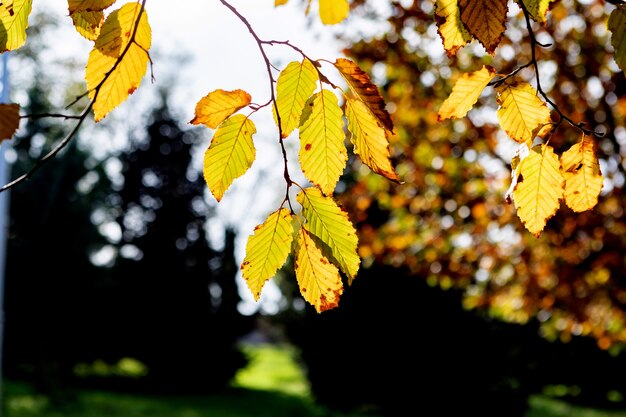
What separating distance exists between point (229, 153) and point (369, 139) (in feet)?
0.69

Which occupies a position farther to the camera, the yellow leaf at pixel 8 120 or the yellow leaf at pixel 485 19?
the yellow leaf at pixel 485 19

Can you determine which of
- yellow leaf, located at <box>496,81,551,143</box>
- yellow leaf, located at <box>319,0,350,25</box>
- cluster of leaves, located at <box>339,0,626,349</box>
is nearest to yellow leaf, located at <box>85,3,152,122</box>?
yellow leaf, located at <box>319,0,350,25</box>

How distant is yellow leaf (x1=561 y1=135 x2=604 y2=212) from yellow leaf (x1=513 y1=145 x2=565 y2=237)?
0.05 m

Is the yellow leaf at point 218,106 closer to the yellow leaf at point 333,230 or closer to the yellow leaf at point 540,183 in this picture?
the yellow leaf at point 333,230

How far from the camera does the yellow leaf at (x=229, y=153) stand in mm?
960

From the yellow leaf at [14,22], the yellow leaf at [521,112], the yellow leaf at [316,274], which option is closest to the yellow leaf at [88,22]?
the yellow leaf at [14,22]

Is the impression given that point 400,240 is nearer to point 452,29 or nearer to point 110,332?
point 452,29

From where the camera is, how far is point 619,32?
0.90 m

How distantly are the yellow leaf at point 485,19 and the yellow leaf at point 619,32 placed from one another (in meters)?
0.15

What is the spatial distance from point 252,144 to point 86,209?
16.6 meters

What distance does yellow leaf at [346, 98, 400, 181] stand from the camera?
90cm

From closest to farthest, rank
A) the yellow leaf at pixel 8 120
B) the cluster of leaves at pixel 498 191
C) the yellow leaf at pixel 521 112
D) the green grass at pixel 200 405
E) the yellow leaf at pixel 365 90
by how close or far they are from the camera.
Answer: the yellow leaf at pixel 8 120, the yellow leaf at pixel 365 90, the yellow leaf at pixel 521 112, the cluster of leaves at pixel 498 191, the green grass at pixel 200 405

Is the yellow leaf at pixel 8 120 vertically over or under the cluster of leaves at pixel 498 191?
under

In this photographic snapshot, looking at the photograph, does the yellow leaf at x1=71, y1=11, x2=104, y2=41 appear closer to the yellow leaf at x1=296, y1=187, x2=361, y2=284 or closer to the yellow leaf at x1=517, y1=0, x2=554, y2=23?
the yellow leaf at x1=296, y1=187, x2=361, y2=284
